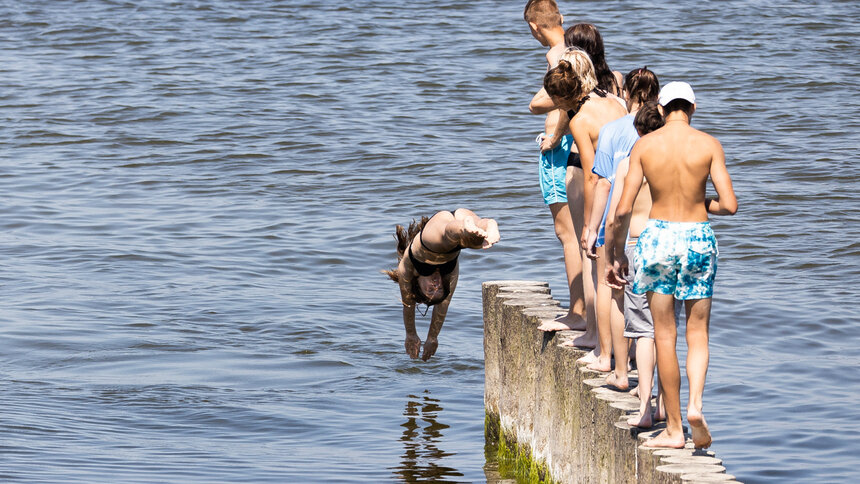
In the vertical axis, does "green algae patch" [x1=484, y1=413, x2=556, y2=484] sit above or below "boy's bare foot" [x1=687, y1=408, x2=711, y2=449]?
below

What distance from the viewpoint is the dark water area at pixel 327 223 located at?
9742 millimetres

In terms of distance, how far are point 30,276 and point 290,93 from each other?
1089 cm

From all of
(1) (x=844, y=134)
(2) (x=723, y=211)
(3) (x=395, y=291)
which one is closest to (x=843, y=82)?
(1) (x=844, y=134)

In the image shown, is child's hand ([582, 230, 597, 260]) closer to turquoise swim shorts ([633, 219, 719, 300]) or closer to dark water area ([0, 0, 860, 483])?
turquoise swim shorts ([633, 219, 719, 300])

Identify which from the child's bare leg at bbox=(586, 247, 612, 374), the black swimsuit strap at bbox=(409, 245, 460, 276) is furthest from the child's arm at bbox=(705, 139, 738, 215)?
the black swimsuit strap at bbox=(409, 245, 460, 276)

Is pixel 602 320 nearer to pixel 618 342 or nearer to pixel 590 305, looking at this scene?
pixel 618 342

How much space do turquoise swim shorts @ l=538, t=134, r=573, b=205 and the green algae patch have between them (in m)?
1.80

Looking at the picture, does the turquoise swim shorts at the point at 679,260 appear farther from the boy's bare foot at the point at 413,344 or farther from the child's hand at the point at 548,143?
the boy's bare foot at the point at 413,344

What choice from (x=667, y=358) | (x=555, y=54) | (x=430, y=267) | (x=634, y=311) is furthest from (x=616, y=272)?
(x=430, y=267)

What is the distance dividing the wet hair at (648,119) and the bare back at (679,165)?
304 mm

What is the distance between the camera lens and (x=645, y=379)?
618 centimetres

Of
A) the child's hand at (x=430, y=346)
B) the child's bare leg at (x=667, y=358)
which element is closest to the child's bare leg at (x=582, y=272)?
the child's bare leg at (x=667, y=358)

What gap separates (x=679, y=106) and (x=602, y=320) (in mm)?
1565

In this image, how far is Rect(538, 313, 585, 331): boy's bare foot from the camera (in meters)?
7.54
